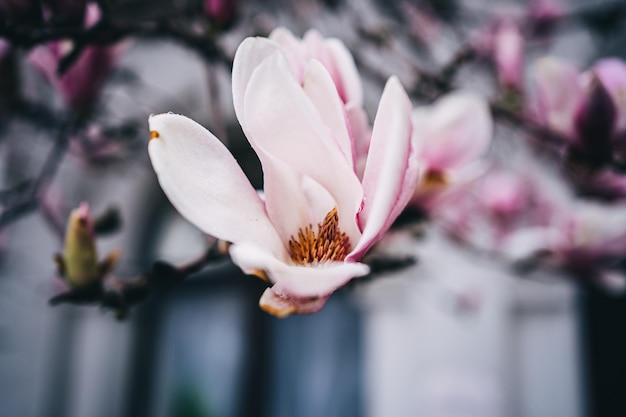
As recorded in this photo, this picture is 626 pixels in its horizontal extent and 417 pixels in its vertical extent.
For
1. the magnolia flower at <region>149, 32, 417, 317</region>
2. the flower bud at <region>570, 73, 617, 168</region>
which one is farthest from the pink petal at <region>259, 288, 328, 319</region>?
the flower bud at <region>570, 73, 617, 168</region>

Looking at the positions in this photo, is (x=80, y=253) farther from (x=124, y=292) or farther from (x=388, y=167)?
(x=388, y=167)

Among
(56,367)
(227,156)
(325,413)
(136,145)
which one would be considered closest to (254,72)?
(227,156)

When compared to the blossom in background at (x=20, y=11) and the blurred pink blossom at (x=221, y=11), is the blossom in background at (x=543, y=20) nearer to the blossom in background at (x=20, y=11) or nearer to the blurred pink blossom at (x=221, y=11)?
the blurred pink blossom at (x=221, y=11)

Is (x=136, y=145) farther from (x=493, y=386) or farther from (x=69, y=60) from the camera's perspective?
(x=493, y=386)

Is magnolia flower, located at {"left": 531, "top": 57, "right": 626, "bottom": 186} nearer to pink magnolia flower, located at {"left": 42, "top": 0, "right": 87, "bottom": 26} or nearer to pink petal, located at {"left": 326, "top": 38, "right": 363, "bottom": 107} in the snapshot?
pink petal, located at {"left": 326, "top": 38, "right": 363, "bottom": 107}

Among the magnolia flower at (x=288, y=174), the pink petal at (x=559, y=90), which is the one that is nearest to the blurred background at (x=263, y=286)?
the pink petal at (x=559, y=90)

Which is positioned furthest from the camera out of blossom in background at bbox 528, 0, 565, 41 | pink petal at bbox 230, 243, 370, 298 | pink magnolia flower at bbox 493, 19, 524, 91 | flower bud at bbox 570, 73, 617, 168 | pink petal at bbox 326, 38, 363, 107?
blossom in background at bbox 528, 0, 565, 41

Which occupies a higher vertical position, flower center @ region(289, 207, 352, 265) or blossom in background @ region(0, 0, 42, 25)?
blossom in background @ region(0, 0, 42, 25)
